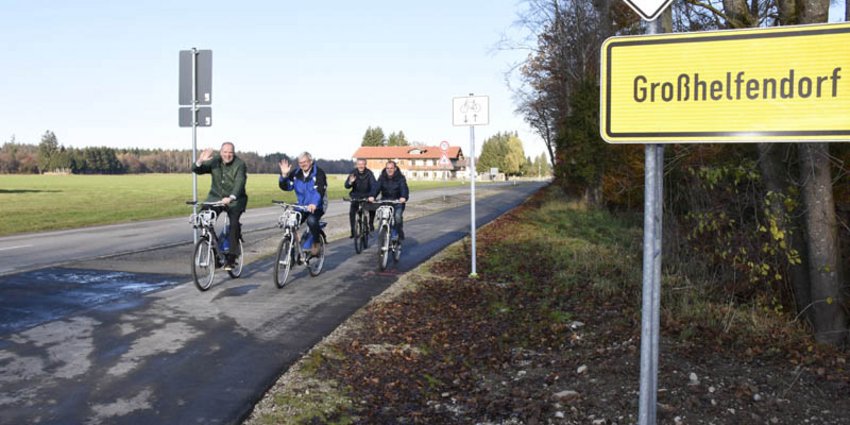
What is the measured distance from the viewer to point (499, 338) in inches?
246

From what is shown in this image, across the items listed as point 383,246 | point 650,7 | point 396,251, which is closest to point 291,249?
point 383,246

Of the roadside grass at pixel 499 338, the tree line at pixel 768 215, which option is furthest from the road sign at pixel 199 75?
the tree line at pixel 768 215

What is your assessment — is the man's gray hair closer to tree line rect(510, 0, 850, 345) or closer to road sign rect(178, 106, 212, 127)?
road sign rect(178, 106, 212, 127)

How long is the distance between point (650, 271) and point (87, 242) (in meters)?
14.8

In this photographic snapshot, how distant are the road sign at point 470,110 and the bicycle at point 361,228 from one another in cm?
359

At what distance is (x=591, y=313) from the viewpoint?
7.00m

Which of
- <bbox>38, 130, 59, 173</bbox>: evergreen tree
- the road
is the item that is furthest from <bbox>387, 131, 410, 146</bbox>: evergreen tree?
the road

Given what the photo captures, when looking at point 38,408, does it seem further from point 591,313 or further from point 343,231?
point 343,231

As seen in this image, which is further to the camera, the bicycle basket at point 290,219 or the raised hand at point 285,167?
the raised hand at point 285,167

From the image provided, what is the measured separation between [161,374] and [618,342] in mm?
3890

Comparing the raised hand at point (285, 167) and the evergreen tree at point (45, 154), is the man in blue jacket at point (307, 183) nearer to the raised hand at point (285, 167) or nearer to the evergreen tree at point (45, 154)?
the raised hand at point (285, 167)

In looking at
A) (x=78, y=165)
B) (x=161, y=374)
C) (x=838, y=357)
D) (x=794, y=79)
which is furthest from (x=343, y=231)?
(x=78, y=165)

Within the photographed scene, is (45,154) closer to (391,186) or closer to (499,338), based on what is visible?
(391,186)

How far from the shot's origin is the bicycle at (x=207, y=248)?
27.6 ft
